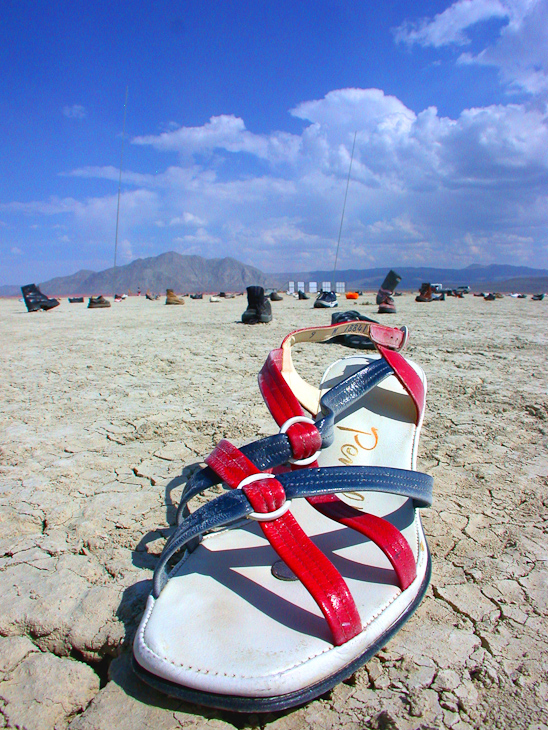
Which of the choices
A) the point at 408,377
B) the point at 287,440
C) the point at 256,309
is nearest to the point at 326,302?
the point at 256,309

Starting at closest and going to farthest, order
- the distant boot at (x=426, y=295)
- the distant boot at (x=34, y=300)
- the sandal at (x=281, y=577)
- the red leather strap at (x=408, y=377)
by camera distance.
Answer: the sandal at (x=281, y=577), the red leather strap at (x=408, y=377), the distant boot at (x=34, y=300), the distant boot at (x=426, y=295)

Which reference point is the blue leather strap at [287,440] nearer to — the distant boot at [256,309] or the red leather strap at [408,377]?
the red leather strap at [408,377]

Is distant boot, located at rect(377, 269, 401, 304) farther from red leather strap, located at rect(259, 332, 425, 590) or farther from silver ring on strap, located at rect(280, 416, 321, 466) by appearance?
silver ring on strap, located at rect(280, 416, 321, 466)

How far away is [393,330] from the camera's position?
1.53 metres

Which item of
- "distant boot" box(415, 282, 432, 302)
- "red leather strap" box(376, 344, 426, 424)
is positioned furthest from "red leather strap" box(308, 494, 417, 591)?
"distant boot" box(415, 282, 432, 302)

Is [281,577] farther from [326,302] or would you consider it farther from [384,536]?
[326,302]

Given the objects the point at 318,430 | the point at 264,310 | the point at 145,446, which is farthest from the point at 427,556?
the point at 264,310

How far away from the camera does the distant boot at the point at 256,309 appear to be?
20.5ft

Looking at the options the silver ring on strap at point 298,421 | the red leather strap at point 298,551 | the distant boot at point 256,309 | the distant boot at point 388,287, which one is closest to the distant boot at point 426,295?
the distant boot at point 388,287

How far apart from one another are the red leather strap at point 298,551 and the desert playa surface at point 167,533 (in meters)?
0.16

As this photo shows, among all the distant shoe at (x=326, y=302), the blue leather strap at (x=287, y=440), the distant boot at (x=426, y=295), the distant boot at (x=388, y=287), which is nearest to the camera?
the blue leather strap at (x=287, y=440)

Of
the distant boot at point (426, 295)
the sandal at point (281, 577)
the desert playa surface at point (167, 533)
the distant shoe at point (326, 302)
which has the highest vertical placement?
the distant boot at point (426, 295)

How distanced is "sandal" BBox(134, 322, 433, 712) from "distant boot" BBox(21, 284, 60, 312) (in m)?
10.3

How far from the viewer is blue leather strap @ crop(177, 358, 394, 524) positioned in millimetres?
978
